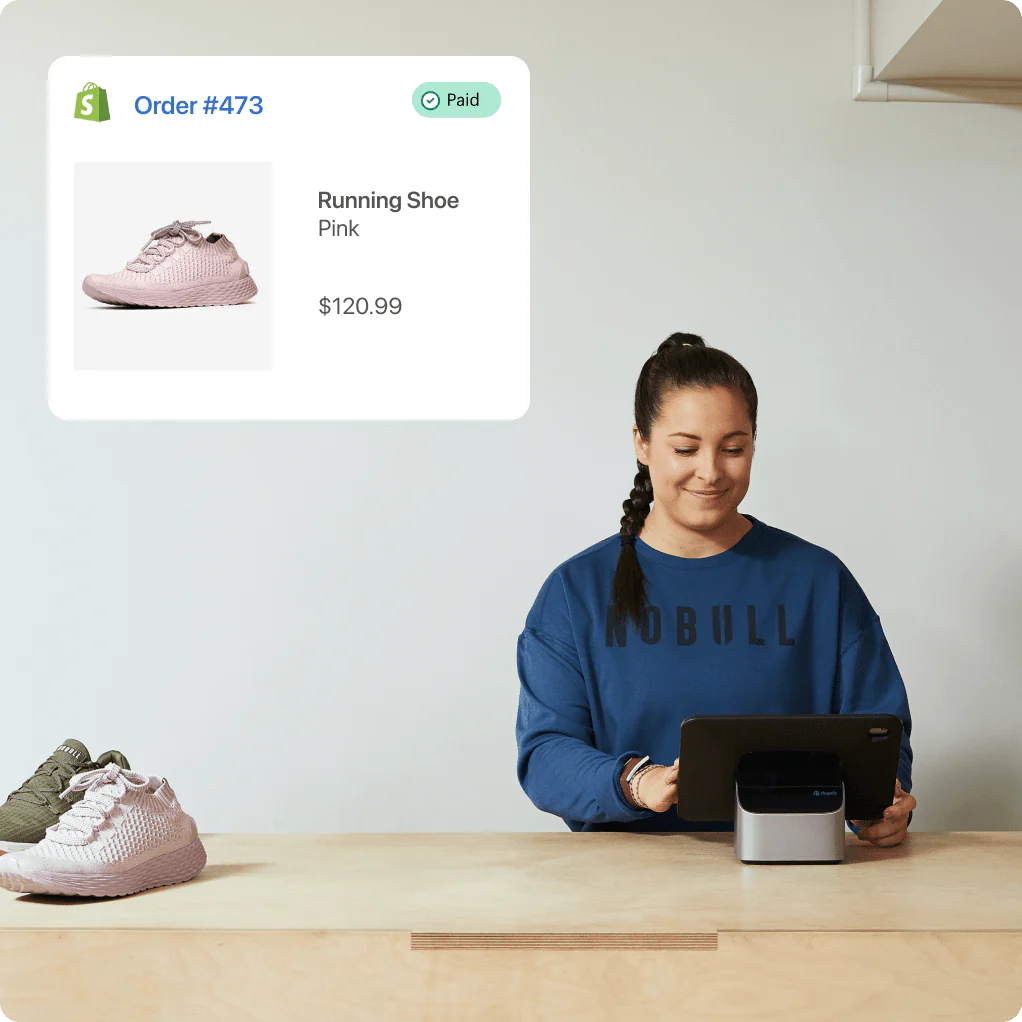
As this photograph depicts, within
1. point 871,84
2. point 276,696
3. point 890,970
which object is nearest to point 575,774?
point 890,970

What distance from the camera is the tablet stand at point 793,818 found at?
136 cm

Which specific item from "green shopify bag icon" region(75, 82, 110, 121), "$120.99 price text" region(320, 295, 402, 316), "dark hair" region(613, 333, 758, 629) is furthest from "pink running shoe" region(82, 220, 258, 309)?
"dark hair" region(613, 333, 758, 629)

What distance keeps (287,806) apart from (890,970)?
5.42 feet

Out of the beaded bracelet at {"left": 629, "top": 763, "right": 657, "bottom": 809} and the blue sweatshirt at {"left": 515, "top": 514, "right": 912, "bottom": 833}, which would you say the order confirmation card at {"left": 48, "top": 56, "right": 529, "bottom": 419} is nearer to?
the blue sweatshirt at {"left": 515, "top": 514, "right": 912, "bottom": 833}

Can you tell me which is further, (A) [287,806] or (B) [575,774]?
(A) [287,806]

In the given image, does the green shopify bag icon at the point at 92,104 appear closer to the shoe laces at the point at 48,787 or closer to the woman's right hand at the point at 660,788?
the shoe laces at the point at 48,787

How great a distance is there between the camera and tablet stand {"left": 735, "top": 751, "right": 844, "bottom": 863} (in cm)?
136

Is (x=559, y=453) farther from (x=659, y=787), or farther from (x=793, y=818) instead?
(x=793, y=818)

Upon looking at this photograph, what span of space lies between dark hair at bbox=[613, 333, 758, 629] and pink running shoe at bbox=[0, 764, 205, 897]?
75 centimetres

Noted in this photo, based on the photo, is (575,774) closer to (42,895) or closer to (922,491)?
(42,895)

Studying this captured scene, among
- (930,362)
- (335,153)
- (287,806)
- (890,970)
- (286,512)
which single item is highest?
(335,153)

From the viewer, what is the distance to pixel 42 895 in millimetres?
1243

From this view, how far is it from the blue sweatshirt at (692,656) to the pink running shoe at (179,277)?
3.88ft

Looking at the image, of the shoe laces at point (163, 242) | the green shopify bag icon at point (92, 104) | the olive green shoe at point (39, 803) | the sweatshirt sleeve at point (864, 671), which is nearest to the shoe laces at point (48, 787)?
the olive green shoe at point (39, 803)
